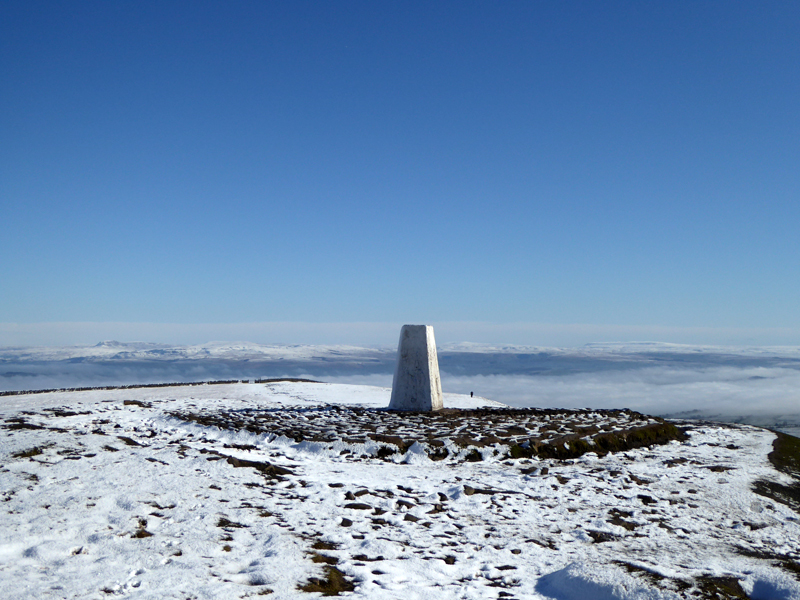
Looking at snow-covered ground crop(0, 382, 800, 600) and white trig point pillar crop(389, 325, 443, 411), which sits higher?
white trig point pillar crop(389, 325, 443, 411)

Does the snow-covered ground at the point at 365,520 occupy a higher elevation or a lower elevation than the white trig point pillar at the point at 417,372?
lower

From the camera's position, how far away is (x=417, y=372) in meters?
16.4

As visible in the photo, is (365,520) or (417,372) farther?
(417,372)

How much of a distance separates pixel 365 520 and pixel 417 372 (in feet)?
31.7

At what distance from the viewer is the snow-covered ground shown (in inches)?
198

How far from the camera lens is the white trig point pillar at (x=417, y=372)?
641 inches

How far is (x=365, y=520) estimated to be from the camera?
6.80 metres

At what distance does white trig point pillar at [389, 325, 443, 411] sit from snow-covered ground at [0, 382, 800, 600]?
5.16m

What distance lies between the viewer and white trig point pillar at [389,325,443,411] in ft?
53.4

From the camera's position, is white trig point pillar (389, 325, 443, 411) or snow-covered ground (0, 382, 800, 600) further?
white trig point pillar (389, 325, 443, 411)

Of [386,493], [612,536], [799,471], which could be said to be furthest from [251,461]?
[799,471]

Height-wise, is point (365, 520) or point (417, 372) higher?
point (417, 372)

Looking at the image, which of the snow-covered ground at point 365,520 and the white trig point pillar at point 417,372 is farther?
the white trig point pillar at point 417,372

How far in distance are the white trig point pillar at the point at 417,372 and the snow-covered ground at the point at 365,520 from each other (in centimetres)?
516
